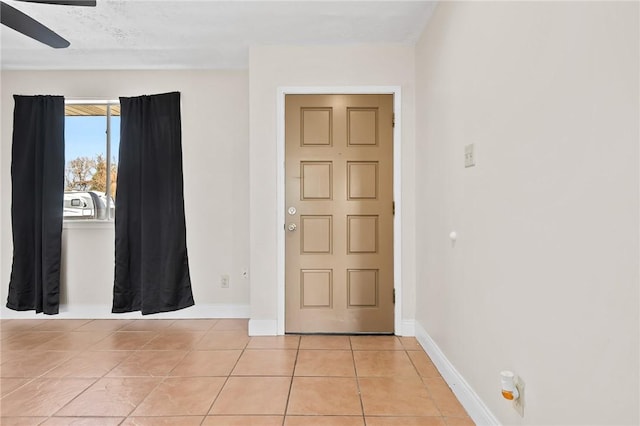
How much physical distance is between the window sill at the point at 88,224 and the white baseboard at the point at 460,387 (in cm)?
307

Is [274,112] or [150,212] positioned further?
[150,212]

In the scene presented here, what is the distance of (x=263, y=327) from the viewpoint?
10.8ft

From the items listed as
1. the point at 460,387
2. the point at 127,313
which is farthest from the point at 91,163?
the point at 460,387

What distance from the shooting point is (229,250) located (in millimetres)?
3836

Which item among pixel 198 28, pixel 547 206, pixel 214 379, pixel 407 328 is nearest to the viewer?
pixel 547 206

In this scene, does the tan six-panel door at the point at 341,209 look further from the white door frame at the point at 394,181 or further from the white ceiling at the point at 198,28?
the white ceiling at the point at 198,28

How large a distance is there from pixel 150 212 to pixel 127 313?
1.01 m

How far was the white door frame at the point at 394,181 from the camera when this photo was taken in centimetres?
327

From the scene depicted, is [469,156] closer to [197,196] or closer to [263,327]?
[263,327]

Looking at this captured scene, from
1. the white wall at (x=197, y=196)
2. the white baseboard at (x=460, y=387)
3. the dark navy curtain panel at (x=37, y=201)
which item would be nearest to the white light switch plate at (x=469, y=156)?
the white baseboard at (x=460, y=387)

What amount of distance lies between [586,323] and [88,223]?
4.04 m

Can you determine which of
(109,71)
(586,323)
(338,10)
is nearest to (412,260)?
(338,10)

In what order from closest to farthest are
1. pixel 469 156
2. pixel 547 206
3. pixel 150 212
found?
pixel 547 206, pixel 469 156, pixel 150 212

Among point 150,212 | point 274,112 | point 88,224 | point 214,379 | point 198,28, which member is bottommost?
point 214,379
